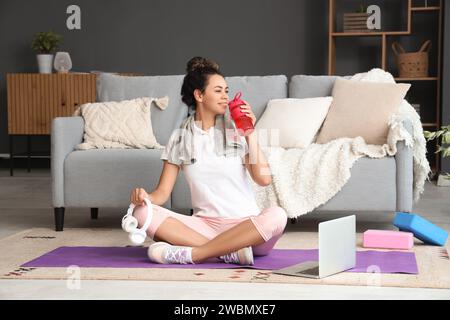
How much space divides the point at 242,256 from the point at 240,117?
534 mm

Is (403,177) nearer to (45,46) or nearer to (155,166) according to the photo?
(155,166)

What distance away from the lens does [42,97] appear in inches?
289

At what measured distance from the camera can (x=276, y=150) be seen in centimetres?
431

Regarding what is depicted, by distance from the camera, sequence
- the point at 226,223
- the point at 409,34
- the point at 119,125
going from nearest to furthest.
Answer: the point at 226,223 < the point at 119,125 < the point at 409,34

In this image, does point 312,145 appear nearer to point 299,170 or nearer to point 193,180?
point 299,170

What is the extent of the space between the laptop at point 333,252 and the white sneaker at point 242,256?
14cm

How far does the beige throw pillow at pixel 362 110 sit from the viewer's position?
4371 mm

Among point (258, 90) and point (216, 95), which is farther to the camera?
point (258, 90)

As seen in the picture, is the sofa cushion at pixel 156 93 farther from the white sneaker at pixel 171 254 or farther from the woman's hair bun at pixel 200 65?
the white sneaker at pixel 171 254

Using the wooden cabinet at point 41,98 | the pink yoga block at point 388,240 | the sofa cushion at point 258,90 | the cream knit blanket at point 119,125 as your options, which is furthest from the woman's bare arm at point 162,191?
the wooden cabinet at point 41,98

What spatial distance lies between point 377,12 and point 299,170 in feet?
11.1

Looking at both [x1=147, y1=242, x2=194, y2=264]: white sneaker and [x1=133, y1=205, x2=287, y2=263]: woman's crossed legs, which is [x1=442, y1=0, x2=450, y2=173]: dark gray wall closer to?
[x1=133, y1=205, x2=287, y2=263]: woman's crossed legs

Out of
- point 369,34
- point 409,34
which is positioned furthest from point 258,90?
point 409,34
